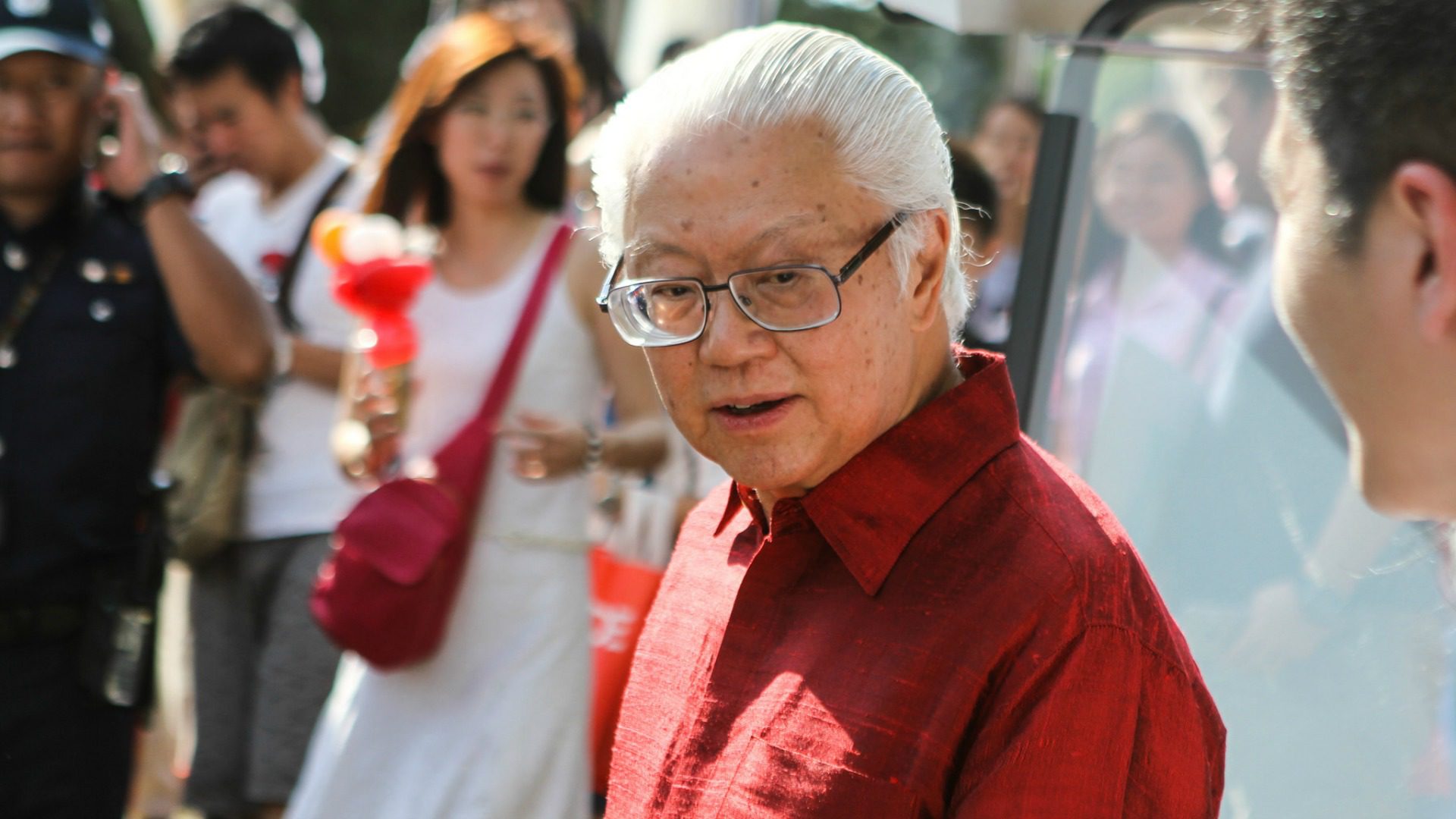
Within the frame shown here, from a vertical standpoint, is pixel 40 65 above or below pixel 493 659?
above

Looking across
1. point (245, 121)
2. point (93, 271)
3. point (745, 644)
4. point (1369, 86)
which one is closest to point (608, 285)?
point (745, 644)

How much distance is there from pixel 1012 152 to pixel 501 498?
3.00m

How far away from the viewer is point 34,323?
3.20 meters

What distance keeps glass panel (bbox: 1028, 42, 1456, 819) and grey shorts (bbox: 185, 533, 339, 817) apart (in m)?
2.03

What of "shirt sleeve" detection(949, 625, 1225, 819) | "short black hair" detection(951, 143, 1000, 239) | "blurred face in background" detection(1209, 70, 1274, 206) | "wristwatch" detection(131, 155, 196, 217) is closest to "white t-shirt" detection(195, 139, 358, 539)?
"wristwatch" detection(131, 155, 196, 217)

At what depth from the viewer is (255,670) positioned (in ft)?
13.3

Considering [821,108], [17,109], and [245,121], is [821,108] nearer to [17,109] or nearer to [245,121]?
[17,109]

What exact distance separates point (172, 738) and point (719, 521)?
12.7 ft

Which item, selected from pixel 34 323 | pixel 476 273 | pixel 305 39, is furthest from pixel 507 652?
pixel 305 39

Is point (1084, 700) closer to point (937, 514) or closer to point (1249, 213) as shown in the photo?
point (937, 514)

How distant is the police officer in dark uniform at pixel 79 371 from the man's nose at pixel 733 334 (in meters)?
2.07

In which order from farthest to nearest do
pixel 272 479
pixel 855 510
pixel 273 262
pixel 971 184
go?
1. pixel 971 184
2. pixel 273 262
3. pixel 272 479
4. pixel 855 510

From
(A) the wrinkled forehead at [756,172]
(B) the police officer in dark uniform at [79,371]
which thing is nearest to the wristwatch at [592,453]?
(B) the police officer in dark uniform at [79,371]

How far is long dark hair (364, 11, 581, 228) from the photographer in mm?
3520
